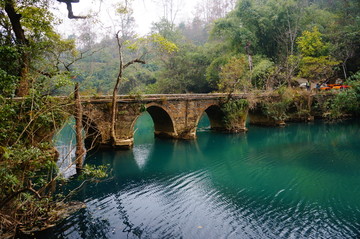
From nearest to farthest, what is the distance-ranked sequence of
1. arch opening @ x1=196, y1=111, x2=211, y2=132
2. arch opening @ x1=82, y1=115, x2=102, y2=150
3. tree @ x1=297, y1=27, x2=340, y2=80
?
1. arch opening @ x1=82, y1=115, x2=102, y2=150
2. arch opening @ x1=196, y1=111, x2=211, y2=132
3. tree @ x1=297, y1=27, x2=340, y2=80

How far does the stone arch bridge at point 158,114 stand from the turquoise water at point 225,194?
1.33 m

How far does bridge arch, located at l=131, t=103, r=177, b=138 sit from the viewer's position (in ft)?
60.3

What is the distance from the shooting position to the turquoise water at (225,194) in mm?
7289

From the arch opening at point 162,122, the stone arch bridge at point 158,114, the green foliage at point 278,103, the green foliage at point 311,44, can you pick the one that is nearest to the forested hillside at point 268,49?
the green foliage at point 311,44

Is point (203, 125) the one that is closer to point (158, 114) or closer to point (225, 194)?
point (158, 114)

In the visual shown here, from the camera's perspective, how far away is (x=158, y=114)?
1952cm

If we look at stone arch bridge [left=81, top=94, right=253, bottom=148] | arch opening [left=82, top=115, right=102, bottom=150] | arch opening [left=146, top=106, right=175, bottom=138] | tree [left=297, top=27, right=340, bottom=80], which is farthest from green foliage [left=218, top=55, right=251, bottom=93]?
arch opening [left=82, top=115, right=102, bottom=150]

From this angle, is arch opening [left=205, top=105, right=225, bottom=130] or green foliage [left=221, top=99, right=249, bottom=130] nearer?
green foliage [left=221, top=99, right=249, bottom=130]

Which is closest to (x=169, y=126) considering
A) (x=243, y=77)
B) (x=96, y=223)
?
(x=243, y=77)

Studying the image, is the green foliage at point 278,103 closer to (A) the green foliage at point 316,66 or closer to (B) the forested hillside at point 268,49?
(B) the forested hillside at point 268,49

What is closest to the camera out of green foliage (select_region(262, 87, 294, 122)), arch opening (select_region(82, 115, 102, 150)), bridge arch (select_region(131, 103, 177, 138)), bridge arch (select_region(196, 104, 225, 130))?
arch opening (select_region(82, 115, 102, 150))

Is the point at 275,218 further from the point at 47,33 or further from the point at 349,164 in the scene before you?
the point at 47,33

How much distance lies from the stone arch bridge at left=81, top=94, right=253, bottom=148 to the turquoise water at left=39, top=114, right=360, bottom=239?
1.33 m

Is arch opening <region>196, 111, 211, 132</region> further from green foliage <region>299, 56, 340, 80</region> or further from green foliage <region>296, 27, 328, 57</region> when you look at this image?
green foliage <region>296, 27, 328, 57</region>
